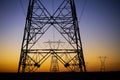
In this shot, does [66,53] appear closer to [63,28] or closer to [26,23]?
[63,28]

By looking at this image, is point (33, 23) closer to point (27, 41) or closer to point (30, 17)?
point (30, 17)

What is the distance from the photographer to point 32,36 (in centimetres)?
1487

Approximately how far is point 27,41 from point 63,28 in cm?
286

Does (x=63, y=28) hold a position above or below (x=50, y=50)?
above
